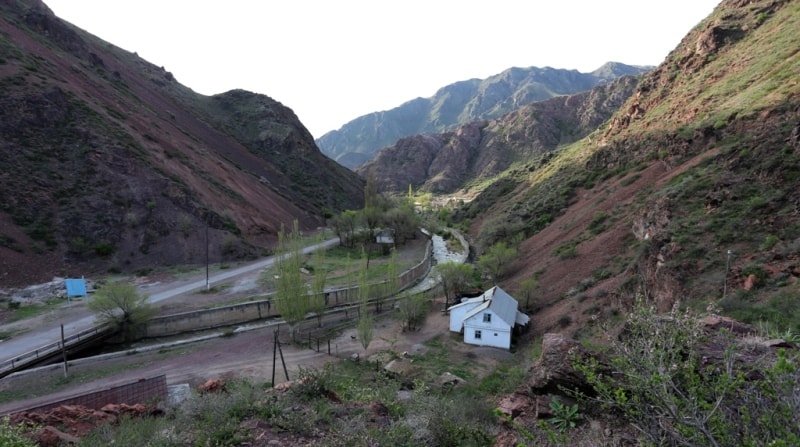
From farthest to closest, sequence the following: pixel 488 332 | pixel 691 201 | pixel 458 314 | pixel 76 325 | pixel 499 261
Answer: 1. pixel 499 261
2. pixel 458 314
3. pixel 76 325
4. pixel 488 332
5. pixel 691 201

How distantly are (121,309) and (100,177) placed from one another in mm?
23519

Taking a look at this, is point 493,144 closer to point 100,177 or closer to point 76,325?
point 100,177

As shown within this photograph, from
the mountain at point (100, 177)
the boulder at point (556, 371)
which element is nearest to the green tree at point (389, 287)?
the mountain at point (100, 177)

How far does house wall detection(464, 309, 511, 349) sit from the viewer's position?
77.6ft

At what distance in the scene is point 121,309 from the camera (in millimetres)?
24453

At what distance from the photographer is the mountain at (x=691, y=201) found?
16.0m

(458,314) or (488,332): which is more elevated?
(458,314)

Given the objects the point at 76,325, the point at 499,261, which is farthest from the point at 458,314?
the point at 76,325

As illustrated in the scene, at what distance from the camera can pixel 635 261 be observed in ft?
70.4

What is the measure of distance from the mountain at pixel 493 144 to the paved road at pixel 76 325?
9638cm

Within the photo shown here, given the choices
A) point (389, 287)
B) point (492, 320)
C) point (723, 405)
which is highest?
point (723, 405)

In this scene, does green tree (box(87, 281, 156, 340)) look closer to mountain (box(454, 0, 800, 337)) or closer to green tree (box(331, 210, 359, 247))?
mountain (box(454, 0, 800, 337))

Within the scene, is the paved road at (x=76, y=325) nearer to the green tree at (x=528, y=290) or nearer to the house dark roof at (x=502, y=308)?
the house dark roof at (x=502, y=308)

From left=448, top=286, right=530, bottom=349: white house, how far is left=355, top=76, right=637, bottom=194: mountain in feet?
321
